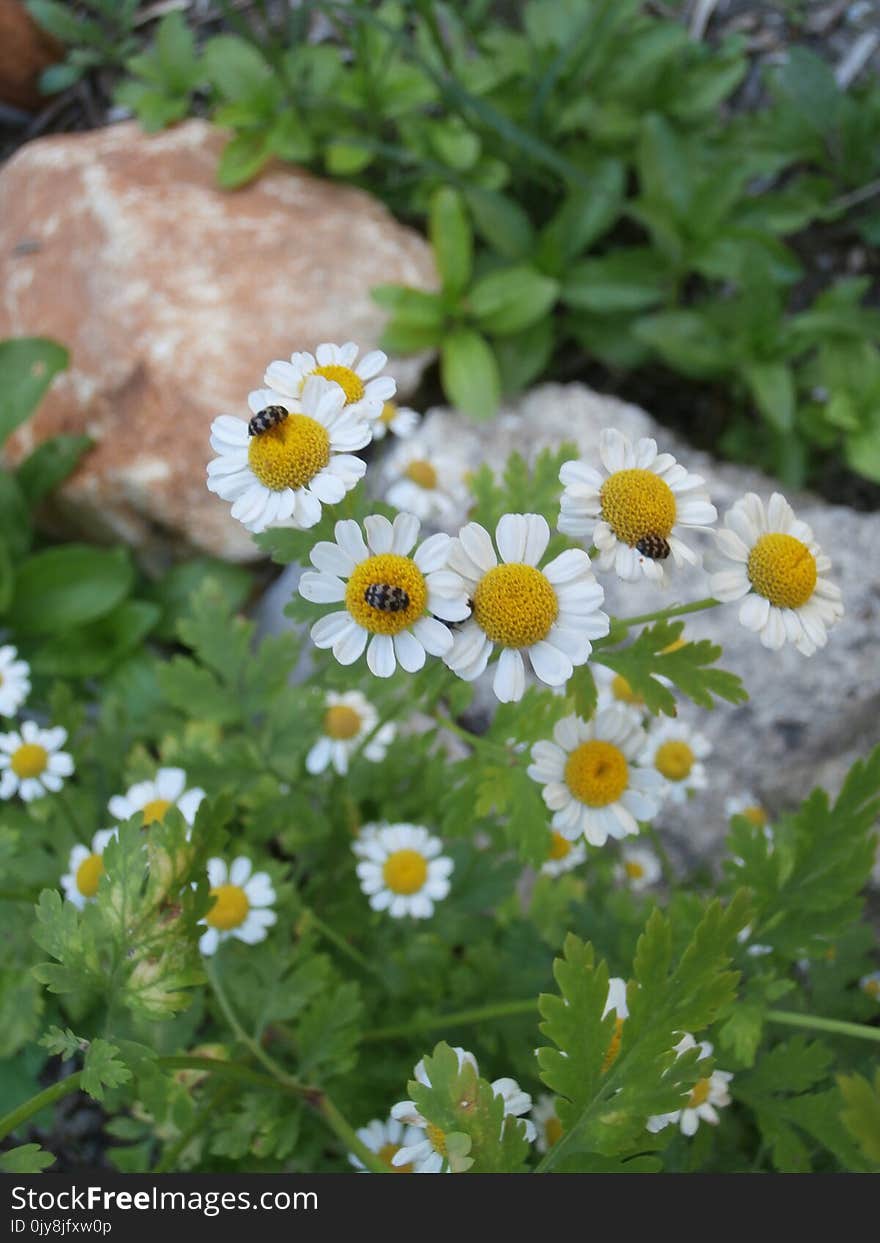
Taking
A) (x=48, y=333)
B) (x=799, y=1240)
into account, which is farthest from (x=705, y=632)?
(x=48, y=333)

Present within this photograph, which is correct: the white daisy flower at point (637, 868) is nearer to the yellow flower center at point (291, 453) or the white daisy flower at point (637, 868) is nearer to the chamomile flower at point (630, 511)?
the chamomile flower at point (630, 511)

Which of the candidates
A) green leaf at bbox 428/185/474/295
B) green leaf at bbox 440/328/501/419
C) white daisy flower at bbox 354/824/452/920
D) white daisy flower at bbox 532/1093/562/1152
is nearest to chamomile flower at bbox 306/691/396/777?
white daisy flower at bbox 354/824/452/920

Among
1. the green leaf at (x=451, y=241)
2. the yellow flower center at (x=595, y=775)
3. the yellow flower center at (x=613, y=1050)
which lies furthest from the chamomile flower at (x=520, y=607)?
the green leaf at (x=451, y=241)

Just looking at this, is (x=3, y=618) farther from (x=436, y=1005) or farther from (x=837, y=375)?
(x=837, y=375)

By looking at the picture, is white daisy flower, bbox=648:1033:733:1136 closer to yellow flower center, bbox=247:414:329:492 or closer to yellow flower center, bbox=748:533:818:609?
yellow flower center, bbox=748:533:818:609

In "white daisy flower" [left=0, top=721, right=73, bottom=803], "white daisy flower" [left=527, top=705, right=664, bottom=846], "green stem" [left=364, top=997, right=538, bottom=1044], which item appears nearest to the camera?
"white daisy flower" [left=527, top=705, right=664, bottom=846]

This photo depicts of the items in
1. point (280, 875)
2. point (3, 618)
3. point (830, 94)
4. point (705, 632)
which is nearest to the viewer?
point (280, 875)

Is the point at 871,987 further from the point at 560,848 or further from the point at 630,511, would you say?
the point at 630,511
